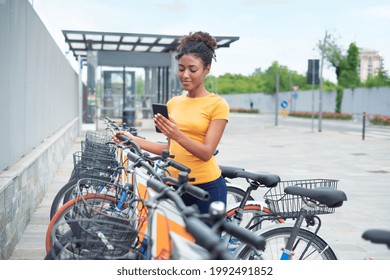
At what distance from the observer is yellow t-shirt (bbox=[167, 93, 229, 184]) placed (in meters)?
3.30

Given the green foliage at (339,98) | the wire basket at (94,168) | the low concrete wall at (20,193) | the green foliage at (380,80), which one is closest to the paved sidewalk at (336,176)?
the low concrete wall at (20,193)

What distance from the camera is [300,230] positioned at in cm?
331

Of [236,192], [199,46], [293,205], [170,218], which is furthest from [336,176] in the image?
[170,218]

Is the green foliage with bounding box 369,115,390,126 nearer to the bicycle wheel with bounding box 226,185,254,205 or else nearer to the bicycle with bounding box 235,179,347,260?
the bicycle wheel with bounding box 226,185,254,205

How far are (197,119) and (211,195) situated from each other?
45 centimetres

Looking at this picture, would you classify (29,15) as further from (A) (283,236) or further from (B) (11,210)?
(A) (283,236)

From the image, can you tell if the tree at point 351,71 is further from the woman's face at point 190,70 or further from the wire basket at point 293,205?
the woman's face at point 190,70

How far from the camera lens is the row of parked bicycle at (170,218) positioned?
6.29 ft

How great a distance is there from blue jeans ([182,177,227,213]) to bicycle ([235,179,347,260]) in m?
0.30

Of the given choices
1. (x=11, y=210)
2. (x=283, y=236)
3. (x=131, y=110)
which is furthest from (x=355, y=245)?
(x=131, y=110)

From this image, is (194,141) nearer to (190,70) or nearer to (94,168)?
(190,70)

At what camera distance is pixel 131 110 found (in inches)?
983
